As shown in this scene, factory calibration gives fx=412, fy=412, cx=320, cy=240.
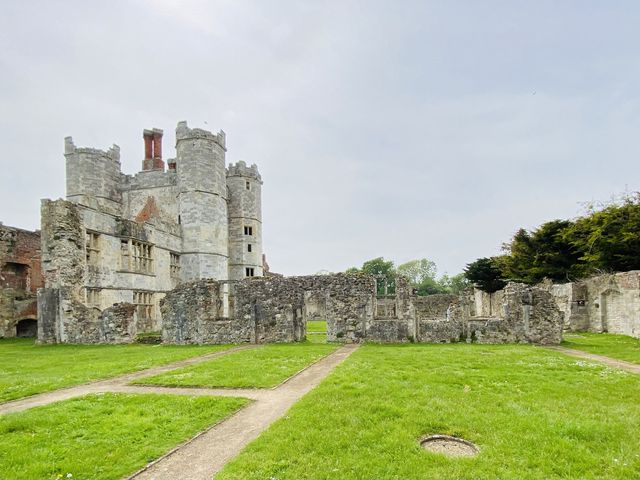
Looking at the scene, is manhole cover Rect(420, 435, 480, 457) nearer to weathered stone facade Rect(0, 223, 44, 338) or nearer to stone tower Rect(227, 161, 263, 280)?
weathered stone facade Rect(0, 223, 44, 338)

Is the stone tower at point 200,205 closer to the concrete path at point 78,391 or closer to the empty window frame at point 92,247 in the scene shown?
the empty window frame at point 92,247

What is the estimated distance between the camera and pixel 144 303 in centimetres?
2867

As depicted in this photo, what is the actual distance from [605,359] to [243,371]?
1126 centimetres

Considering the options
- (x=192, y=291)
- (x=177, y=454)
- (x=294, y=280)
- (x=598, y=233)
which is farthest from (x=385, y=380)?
(x=598, y=233)

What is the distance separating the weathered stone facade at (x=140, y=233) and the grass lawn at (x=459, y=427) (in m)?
17.6

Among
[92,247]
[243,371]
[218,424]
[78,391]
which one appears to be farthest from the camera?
[92,247]

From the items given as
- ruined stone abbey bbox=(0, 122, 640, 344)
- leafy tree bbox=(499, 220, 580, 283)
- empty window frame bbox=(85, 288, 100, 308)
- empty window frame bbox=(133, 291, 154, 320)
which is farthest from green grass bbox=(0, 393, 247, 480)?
leafy tree bbox=(499, 220, 580, 283)

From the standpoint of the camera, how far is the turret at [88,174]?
35.9 meters

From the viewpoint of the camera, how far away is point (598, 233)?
2511 centimetres

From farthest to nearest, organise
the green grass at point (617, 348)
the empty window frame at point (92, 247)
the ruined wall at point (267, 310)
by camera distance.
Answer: the empty window frame at point (92, 247)
the ruined wall at point (267, 310)
the green grass at point (617, 348)

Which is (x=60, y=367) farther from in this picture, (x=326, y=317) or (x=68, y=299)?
(x=326, y=317)

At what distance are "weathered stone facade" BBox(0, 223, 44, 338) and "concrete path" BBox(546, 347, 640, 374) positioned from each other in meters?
31.0

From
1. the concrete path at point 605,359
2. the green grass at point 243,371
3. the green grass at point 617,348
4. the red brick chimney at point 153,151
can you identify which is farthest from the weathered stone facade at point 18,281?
the green grass at point 617,348

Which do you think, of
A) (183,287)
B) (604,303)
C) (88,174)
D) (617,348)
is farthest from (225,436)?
(88,174)
